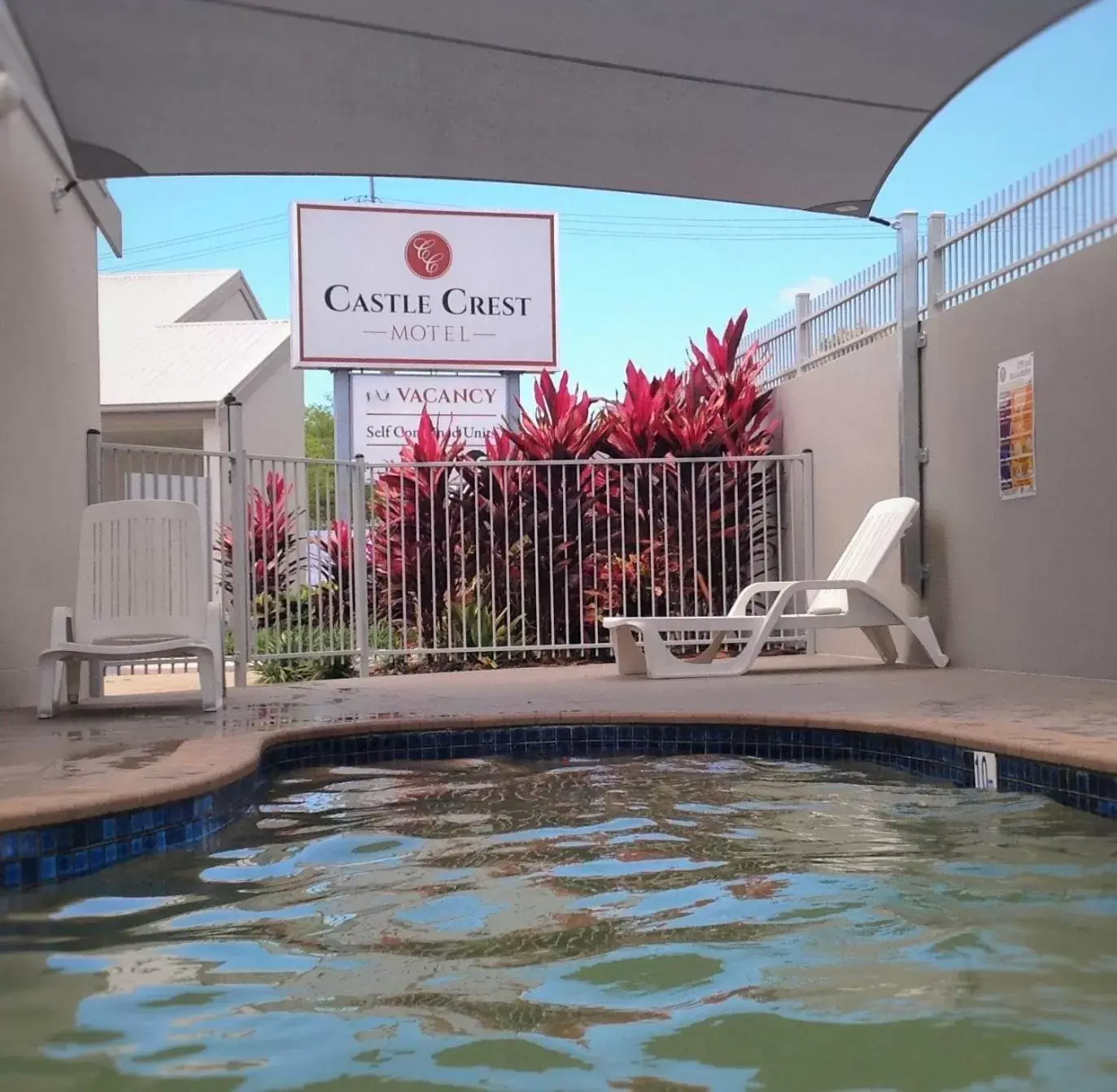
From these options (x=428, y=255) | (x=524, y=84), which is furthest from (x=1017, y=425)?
(x=428, y=255)

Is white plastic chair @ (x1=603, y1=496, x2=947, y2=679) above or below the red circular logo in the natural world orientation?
below

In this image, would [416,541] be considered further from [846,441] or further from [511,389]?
[511,389]

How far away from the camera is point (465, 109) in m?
6.52

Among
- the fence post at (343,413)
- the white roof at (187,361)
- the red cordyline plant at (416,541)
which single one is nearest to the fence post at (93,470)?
the red cordyline plant at (416,541)

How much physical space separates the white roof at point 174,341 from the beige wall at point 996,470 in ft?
27.5

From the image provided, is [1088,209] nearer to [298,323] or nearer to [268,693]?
[268,693]

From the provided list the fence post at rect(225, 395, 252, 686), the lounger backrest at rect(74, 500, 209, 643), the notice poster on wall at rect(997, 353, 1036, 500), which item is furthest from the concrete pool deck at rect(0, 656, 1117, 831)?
the notice poster on wall at rect(997, 353, 1036, 500)

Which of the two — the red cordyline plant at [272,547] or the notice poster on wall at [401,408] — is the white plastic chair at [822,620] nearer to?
the red cordyline plant at [272,547]

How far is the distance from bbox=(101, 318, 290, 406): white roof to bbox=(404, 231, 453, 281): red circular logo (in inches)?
90.3

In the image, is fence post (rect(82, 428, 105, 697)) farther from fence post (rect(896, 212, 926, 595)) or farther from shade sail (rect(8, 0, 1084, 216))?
fence post (rect(896, 212, 926, 595))

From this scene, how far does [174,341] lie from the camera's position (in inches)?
722

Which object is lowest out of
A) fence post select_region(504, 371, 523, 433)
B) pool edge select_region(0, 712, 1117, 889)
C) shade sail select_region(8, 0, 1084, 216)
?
pool edge select_region(0, 712, 1117, 889)

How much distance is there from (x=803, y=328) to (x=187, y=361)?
9.62 m

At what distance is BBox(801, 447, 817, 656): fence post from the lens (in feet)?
32.8
